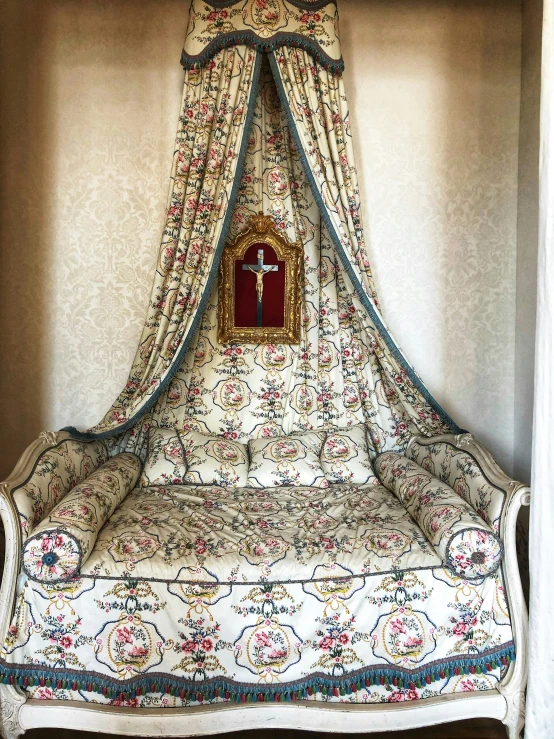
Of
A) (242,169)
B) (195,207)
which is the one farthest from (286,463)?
(242,169)

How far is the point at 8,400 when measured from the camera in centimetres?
353

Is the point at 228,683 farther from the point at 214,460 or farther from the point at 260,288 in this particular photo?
the point at 260,288

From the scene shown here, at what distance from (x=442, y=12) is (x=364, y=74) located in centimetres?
60

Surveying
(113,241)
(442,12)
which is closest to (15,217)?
(113,241)

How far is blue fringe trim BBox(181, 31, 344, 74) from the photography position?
117 inches

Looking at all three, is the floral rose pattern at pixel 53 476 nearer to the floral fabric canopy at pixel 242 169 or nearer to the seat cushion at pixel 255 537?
the floral fabric canopy at pixel 242 169

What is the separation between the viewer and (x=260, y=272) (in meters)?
3.43

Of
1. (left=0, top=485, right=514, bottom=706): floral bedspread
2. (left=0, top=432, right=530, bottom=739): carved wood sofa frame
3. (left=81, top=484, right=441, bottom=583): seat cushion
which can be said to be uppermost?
(left=81, top=484, right=441, bottom=583): seat cushion

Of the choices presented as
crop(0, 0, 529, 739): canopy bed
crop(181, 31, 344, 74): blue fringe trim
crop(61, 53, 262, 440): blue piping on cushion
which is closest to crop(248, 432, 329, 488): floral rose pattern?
crop(0, 0, 529, 739): canopy bed

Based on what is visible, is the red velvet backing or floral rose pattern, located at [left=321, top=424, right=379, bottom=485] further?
the red velvet backing

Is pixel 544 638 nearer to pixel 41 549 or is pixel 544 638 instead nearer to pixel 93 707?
pixel 93 707

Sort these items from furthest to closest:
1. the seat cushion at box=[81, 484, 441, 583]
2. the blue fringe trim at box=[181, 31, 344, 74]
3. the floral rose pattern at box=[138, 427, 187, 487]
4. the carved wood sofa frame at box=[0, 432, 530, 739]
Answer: the floral rose pattern at box=[138, 427, 187, 487] < the blue fringe trim at box=[181, 31, 344, 74] < the seat cushion at box=[81, 484, 441, 583] < the carved wood sofa frame at box=[0, 432, 530, 739]

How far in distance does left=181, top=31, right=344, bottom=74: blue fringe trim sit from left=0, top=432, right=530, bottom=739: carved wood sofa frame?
2.28 meters

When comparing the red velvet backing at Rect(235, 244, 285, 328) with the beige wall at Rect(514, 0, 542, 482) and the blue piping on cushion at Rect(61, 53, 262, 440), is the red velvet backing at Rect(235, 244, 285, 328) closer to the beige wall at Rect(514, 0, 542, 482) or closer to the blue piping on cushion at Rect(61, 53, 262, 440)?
the blue piping on cushion at Rect(61, 53, 262, 440)
